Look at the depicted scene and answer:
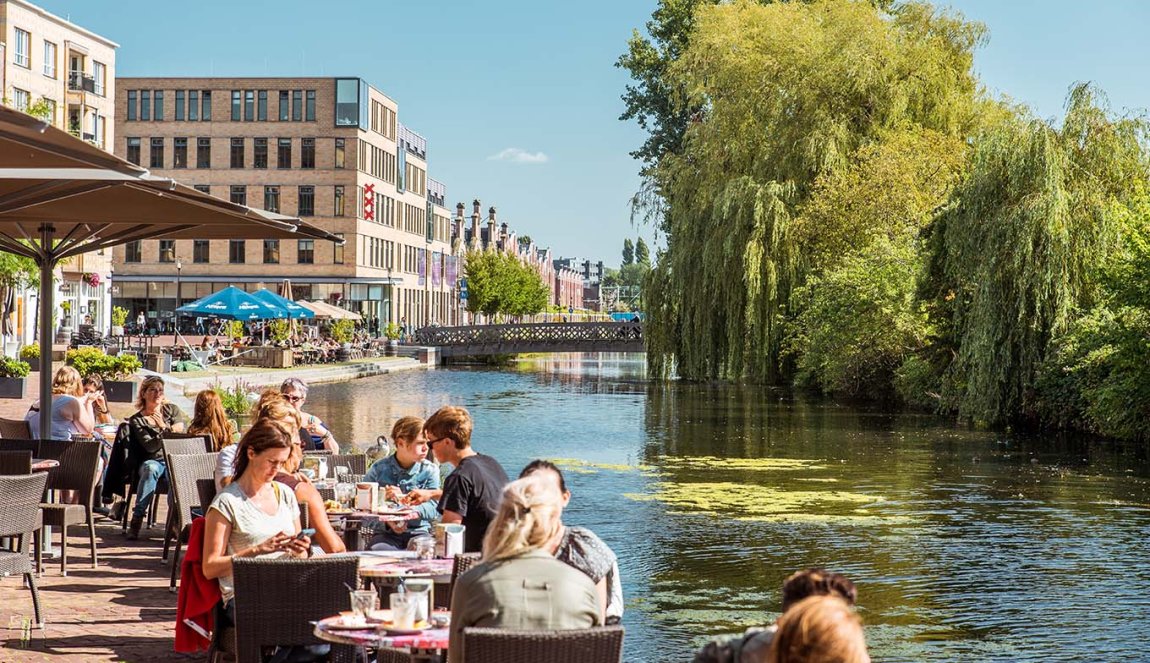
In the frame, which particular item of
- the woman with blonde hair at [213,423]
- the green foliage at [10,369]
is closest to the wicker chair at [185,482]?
the woman with blonde hair at [213,423]

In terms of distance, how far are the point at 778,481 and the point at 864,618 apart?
378 inches

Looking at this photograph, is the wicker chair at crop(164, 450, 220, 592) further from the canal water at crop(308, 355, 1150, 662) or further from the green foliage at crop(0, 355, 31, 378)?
the green foliage at crop(0, 355, 31, 378)

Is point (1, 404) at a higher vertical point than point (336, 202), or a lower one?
lower

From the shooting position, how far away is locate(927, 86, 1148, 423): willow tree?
2708 centimetres

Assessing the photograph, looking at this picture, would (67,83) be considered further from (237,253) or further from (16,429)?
(16,429)

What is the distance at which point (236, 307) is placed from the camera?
47.0 meters

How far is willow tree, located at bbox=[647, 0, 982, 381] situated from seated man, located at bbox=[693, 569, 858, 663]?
35.2 meters

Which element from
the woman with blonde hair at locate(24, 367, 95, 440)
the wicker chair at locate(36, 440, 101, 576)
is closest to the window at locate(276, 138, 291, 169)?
the woman with blonde hair at locate(24, 367, 95, 440)

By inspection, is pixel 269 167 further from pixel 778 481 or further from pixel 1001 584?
pixel 1001 584

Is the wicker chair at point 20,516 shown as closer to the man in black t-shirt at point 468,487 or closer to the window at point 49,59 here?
the man in black t-shirt at point 468,487

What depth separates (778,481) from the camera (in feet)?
71.6

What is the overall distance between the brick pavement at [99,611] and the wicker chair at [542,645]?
387 cm

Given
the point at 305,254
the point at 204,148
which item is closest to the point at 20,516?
the point at 305,254

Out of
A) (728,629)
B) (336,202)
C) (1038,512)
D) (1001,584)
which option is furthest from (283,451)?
(336,202)
